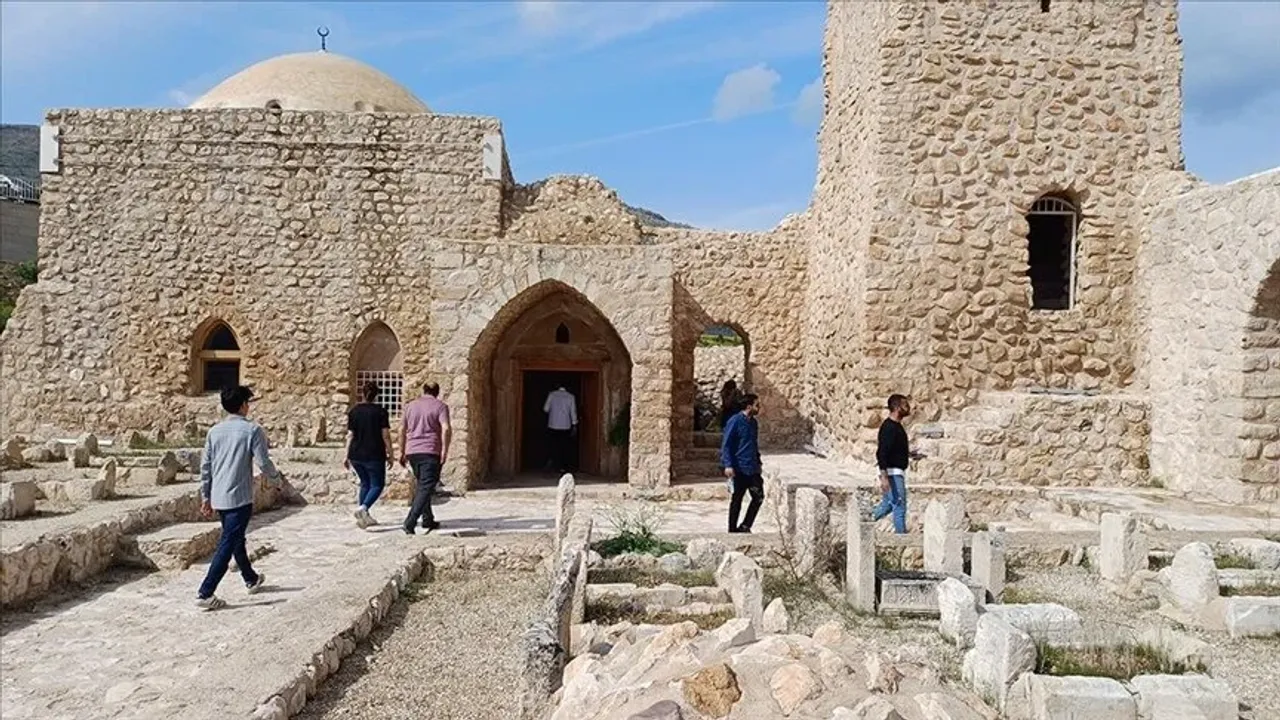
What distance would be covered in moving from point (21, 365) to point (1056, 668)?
17038 mm

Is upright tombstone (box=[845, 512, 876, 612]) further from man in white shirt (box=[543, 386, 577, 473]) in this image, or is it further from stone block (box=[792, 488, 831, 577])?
man in white shirt (box=[543, 386, 577, 473])

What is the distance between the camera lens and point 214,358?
53.8ft

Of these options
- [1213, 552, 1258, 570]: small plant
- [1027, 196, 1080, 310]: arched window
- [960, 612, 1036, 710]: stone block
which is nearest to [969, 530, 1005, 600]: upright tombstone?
[1213, 552, 1258, 570]: small plant

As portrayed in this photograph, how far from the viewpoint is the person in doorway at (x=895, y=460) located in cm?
870

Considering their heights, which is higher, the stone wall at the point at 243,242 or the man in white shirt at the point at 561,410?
the stone wall at the point at 243,242

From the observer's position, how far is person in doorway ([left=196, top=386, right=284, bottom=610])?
666 centimetres

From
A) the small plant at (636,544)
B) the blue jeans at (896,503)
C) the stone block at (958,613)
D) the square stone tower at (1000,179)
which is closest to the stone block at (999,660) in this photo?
the stone block at (958,613)

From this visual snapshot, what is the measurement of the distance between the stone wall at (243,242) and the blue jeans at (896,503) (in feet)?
29.8

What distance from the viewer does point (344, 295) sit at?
15992mm

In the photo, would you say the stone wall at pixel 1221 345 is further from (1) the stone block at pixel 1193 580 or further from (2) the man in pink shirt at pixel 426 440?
(2) the man in pink shirt at pixel 426 440

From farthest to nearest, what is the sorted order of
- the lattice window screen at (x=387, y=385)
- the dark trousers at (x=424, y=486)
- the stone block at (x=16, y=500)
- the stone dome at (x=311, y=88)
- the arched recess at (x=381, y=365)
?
1. the stone dome at (x=311, y=88)
2. the lattice window screen at (x=387, y=385)
3. the arched recess at (x=381, y=365)
4. the dark trousers at (x=424, y=486)
5. the stone block at (x=16, y=500)

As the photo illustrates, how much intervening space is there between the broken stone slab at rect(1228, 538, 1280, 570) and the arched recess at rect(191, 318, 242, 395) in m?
14.6

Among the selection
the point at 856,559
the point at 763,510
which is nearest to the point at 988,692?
the point at 856,559

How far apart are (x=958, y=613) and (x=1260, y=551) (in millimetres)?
3115
